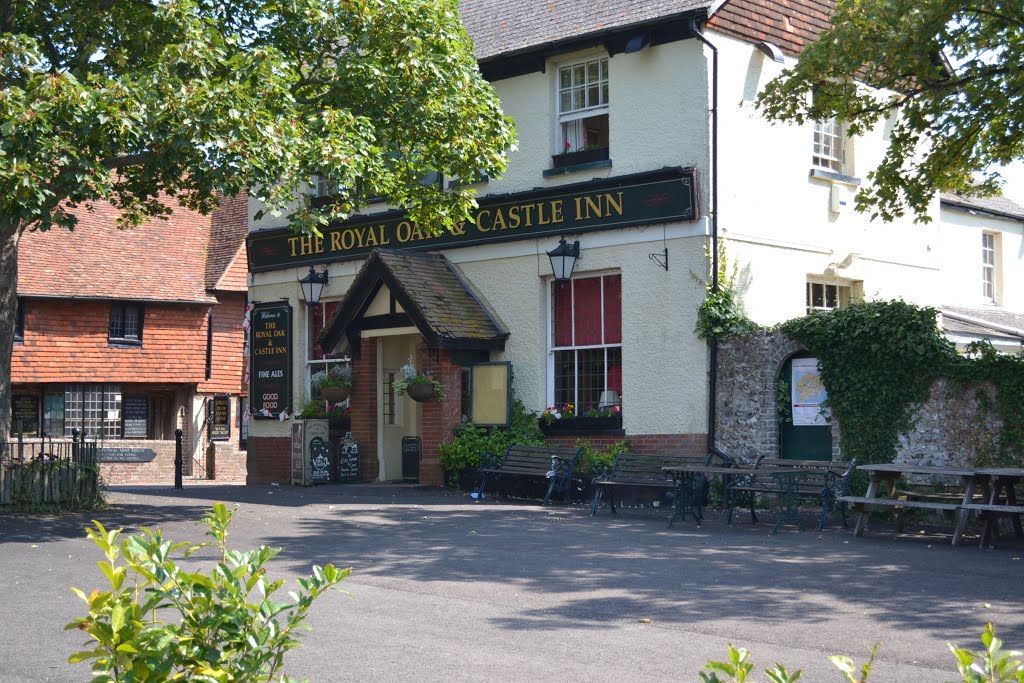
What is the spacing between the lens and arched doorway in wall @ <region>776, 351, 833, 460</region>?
15.7 metres

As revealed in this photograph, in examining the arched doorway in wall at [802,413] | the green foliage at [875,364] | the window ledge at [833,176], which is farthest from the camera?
the window ledge at [833,176]

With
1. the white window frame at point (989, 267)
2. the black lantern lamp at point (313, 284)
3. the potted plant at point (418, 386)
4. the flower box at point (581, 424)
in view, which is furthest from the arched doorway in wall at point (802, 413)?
the white window frame at point (989, 267)

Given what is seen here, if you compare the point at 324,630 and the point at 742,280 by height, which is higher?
the point at 742,280

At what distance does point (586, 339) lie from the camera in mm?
18047

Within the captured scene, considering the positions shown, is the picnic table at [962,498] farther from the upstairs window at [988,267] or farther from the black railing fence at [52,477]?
the upstairs window at [988,267]

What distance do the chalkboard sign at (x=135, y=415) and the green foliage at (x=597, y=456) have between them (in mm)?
23278

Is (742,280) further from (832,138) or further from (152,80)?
(152,80)

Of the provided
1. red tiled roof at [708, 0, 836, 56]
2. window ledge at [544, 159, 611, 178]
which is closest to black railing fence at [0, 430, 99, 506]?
window ledge at [544, 159, 611, 178]

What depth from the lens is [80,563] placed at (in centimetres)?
1085

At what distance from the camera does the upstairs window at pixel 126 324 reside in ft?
117

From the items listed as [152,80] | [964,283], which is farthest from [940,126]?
[964,283]

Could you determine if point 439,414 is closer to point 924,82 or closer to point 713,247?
point 713,247

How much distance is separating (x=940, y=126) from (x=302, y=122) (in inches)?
306

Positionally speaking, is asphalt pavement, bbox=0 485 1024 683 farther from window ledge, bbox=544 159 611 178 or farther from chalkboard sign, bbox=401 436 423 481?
window ledge, bbox=544 159 611 178
